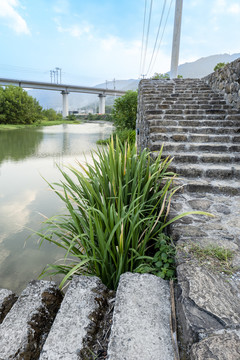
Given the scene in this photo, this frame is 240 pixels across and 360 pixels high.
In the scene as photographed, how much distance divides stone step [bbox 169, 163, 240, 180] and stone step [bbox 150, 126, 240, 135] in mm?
1137

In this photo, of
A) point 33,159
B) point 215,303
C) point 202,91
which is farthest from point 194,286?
point 33,159

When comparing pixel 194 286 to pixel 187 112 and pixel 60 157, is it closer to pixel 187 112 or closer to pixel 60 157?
pixel 187 112

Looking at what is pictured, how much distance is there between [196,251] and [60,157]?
677 cm

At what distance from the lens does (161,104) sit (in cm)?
482

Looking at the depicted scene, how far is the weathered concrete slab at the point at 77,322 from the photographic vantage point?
95cm

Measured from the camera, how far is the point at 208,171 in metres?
2.85

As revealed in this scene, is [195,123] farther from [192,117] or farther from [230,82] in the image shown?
[230,82]

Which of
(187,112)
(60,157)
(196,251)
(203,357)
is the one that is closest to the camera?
(203,357)

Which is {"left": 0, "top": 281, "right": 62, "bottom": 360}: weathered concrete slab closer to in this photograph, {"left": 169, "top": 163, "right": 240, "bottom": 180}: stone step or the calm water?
the calm water

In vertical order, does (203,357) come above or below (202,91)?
below

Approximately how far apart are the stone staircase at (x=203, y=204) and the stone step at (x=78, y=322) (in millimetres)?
411

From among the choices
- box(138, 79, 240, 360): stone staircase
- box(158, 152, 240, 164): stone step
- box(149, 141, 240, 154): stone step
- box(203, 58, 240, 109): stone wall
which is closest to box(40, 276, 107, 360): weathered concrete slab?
box(138, 79, 240, 360): stone staircase

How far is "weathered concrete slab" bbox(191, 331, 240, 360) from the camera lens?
78cm

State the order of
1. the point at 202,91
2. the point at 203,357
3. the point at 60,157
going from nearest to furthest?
the point at 203,357 < the point at 202,91 < the point at 60,157
